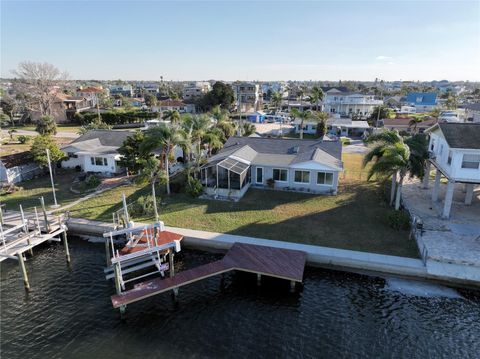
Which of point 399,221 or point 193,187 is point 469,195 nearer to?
point 399,221

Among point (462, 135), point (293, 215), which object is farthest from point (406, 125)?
point (293, 215)

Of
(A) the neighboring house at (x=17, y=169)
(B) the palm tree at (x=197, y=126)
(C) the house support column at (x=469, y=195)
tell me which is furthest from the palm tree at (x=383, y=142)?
(A) the neighboring house at (x=17, y=169)

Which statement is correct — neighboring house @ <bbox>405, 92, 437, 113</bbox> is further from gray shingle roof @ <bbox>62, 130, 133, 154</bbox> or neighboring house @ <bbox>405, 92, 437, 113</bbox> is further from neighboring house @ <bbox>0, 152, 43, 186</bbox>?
neighboring house @ <bbox>0, 152, 43, 186</bbox>

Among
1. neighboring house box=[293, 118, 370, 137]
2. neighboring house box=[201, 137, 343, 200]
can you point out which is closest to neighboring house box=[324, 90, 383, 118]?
neighboring house box=[293, 118, 370, 137]

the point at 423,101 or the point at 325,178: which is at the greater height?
the point at 423,101

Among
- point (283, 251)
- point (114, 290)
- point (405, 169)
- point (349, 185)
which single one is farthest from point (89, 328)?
point (349, 185)

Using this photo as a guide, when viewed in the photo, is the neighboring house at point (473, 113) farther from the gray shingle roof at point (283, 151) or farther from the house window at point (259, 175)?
the house window at point (259, 175)
